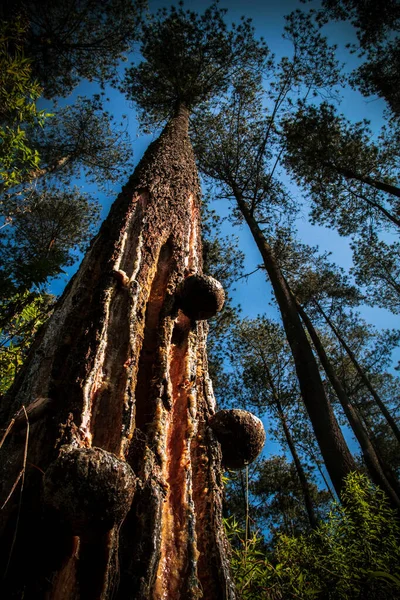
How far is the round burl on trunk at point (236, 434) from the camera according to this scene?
1526 mm

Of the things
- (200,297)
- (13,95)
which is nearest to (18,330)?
(13,95)

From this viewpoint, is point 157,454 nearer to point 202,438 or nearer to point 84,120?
point 202,438

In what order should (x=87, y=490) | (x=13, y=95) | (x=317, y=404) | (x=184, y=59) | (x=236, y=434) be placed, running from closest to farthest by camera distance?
(x=87, y=490)
(x=236, y=434)
(x=13, y=95)
(x=317, y=404)
(x=184, y=59)

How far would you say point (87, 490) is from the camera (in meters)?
0.92

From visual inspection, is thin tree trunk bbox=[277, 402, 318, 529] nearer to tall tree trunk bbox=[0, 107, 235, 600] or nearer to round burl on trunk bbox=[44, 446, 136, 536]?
tall tree trunk bbox=[0, 107, 235, 600]

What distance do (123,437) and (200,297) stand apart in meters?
0.82

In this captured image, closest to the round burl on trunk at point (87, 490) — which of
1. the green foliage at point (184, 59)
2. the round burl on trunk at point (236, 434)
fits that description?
the round burl on trunk at point (236, 434)

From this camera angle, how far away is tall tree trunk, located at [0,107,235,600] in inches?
38.8

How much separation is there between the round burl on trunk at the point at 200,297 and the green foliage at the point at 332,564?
143 cm

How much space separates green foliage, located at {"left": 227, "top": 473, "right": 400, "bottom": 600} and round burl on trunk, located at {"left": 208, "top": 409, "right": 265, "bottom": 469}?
737 millimetres

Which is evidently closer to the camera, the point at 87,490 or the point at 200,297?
the point at 87,490

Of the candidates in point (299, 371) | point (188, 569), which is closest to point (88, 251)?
point (188, 569)

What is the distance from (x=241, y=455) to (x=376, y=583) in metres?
1.23

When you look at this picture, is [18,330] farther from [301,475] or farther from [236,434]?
[301,475]
